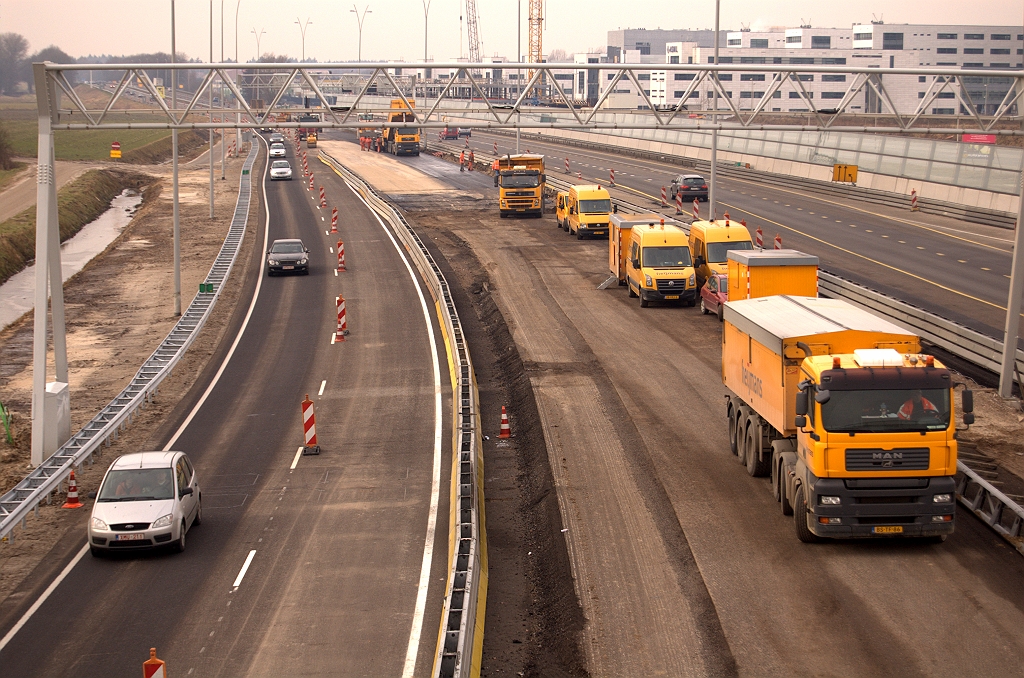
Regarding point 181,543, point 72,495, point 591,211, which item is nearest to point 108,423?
point 72,495

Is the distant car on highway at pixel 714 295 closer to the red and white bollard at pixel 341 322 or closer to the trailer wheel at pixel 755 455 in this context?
the red and white bollard at pixel 341 322

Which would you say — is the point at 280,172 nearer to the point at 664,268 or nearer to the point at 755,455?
the point at 664,268

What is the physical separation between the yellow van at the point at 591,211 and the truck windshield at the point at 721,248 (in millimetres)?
15824

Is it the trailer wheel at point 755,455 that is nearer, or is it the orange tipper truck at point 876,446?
the orange tipper truck at point 876,446

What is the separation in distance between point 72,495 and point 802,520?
13549mm

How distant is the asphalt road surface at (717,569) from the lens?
42.5ft

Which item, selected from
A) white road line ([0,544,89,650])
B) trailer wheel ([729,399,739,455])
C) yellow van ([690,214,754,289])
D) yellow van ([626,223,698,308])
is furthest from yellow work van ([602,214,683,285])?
white road line ([0,544,89,650])

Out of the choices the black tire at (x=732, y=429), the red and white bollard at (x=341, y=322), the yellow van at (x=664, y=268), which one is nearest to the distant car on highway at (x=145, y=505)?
the black tire at (x=732, y=429)

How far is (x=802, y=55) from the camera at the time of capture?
16812 centimetres

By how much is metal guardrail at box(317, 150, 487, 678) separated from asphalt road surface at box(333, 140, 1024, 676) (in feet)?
4.95

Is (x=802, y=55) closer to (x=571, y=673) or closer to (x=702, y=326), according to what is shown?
(x=702, y=326)

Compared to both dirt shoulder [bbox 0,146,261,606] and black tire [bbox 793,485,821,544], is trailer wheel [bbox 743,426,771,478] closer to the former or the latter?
black tire [bbox 793,485,821,544]

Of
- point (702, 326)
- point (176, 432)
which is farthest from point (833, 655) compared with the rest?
point (702, 326)

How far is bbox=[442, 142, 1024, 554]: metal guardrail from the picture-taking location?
1666cm
